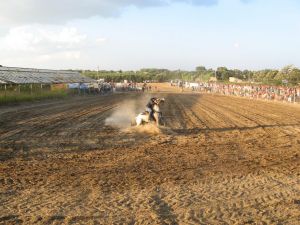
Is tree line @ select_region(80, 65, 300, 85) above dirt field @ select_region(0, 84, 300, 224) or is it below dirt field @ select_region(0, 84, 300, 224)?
above

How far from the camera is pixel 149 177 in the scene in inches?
395

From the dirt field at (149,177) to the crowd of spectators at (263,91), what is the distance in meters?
25.4

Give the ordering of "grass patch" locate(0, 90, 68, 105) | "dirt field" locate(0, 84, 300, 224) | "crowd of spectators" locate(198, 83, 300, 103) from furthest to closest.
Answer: "crowd of spectators" locate(198, 83, 300, 103) < "grass patch" locate(0, 90, 68, 105) < "dirt field" locate(0, 84, 300, 224)

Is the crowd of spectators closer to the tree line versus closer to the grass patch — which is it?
the tree line

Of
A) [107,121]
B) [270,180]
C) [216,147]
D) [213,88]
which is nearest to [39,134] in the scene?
[107,121]

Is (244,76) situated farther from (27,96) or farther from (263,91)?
(27,96)

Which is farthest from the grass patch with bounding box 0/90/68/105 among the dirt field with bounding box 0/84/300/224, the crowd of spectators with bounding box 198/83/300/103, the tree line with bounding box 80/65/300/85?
the tree line with bounding box 80/65/300/85

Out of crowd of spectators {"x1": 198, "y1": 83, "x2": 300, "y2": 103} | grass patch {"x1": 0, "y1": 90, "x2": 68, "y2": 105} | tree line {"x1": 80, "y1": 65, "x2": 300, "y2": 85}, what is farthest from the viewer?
tree line {"x1": 80, "y1": 65, "x2": 300, "y2": 85}

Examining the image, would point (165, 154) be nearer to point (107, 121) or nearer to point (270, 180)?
point (270, 180)

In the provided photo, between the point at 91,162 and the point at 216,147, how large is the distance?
441 cm

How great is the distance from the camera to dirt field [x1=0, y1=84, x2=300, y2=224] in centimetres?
745

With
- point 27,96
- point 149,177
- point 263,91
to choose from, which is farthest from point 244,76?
point 149,177

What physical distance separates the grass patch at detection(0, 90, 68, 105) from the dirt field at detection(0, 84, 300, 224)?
1962 cm

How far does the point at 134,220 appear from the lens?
711 cm
